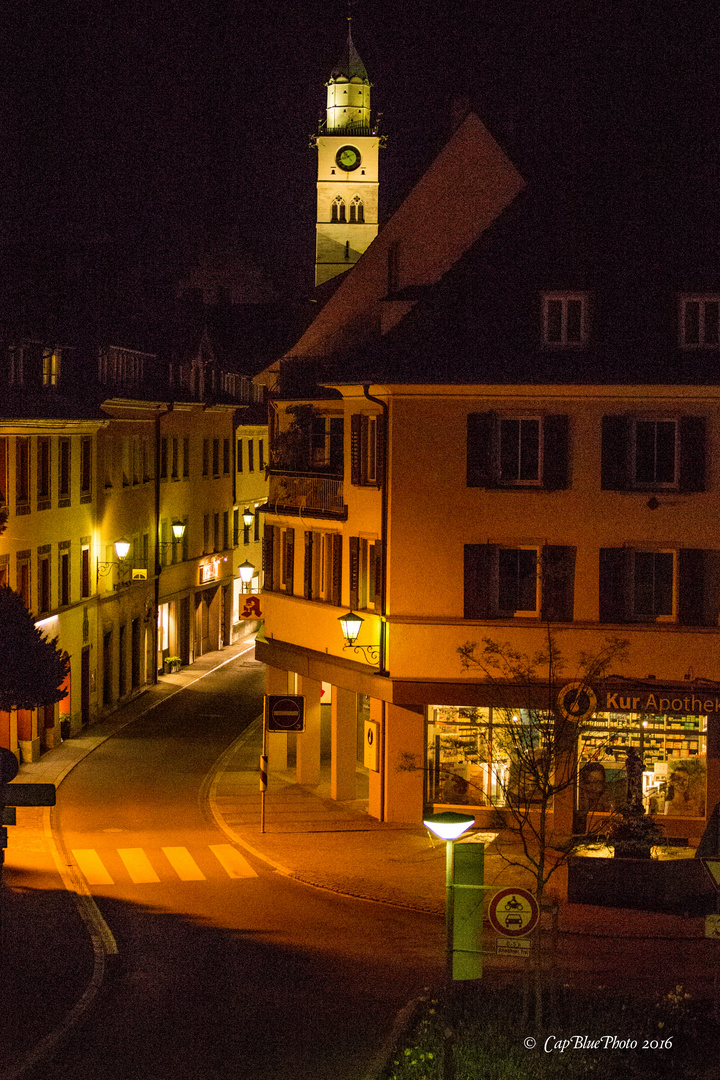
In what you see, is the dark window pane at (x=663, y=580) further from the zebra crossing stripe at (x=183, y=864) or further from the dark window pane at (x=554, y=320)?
the zebra crossing stripe at (x=183, y=864)

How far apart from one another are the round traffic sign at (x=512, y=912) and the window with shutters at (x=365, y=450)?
16.9 meters

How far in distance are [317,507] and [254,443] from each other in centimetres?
4013

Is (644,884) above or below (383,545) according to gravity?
below

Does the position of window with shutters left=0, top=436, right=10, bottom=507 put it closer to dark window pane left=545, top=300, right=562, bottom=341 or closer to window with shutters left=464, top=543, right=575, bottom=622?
window with shutters left=464, top=543, right=575, bottom=622

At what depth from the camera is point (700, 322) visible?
109 feet

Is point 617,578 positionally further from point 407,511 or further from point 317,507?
point 317,507

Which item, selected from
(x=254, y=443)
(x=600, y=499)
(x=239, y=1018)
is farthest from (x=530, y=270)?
(x=254, y=443)

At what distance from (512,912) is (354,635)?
15809 millimetres

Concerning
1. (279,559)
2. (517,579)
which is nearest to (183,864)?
(517,579)

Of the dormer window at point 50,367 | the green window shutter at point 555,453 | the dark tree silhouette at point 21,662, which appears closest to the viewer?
the dark tree silhouette at point 21,662

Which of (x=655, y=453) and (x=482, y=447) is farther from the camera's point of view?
(x=482, y=447)

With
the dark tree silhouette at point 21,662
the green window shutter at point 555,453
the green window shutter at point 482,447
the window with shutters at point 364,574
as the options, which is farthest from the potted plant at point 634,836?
the dark tree silhouette at point 21,662

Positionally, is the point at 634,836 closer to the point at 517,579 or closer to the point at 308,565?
A: the point at 517,579

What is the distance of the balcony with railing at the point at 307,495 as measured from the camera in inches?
1490
